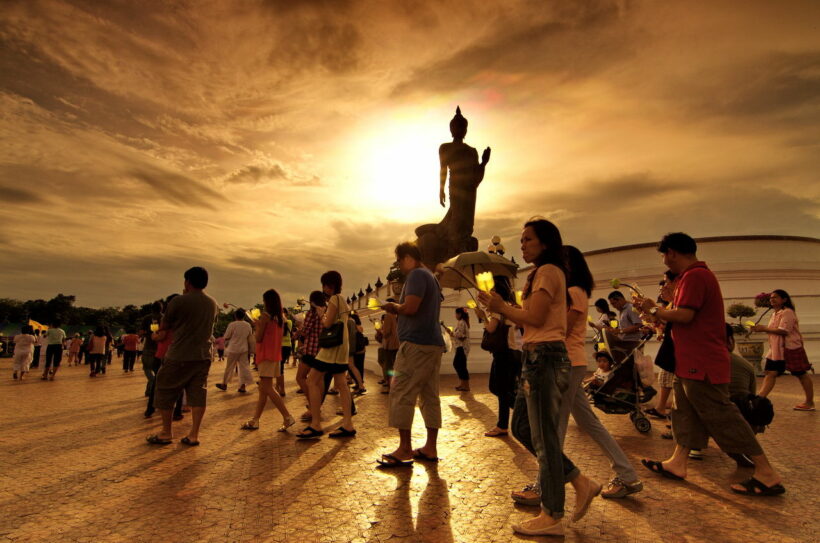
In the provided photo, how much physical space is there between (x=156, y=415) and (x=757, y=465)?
737 centimetres

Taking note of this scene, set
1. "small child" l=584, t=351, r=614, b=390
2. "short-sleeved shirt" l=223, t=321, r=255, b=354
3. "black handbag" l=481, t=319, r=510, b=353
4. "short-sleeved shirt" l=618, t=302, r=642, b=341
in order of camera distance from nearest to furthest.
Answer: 1. "black handbag" l=481, t=319, r=510, b=353
2. "small child" l=584, t=351, r=614, b=390
3. "short-sleeved shirt" l=618, t=302, r=642, b=341
4. "short-sleeved shirt" l=223, t=321, r=255, b=354

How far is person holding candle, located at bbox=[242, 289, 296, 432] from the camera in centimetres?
578

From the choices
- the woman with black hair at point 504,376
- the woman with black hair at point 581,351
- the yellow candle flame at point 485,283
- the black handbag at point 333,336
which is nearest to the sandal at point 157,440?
the black handbag at point 333,336

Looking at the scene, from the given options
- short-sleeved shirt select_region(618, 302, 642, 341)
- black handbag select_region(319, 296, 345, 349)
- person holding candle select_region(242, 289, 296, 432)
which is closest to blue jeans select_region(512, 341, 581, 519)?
black handbag select_region(319, 296, 345, 349)

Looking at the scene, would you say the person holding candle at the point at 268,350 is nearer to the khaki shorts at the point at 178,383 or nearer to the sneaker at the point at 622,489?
the khaki shorts at the point at 178,383

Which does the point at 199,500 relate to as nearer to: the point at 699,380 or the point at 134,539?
the point at 134,539

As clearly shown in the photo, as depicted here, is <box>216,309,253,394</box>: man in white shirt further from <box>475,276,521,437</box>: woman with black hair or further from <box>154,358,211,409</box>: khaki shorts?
<box>475,276,521,437</box>: woman with black hair

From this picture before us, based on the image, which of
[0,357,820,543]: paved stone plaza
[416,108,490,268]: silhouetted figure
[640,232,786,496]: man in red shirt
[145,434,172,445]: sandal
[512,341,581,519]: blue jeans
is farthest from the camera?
[416,108,490,268]: silhouetted figure

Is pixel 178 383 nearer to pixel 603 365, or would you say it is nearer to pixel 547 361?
pixel 547 361

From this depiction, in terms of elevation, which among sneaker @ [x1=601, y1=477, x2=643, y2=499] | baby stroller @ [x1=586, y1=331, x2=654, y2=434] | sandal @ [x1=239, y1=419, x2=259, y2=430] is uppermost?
Answer: baby stroller @ [x1=586, y1=331, x2=654, y2=434]

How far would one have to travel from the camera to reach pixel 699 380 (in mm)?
3604

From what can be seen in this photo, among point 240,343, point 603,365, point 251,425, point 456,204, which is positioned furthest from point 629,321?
point 456,204

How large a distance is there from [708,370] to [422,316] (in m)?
2.24

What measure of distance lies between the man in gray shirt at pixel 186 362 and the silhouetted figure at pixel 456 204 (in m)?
9.31
